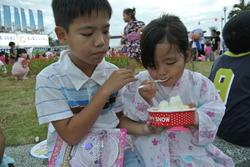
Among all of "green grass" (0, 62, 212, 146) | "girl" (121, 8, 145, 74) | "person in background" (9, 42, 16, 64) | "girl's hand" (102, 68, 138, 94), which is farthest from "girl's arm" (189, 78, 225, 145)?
"person in background" (9, 42, 16, 64)

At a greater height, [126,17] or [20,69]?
[126,17]

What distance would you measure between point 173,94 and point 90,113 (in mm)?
552

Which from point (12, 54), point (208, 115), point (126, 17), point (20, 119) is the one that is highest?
point (126, 17)

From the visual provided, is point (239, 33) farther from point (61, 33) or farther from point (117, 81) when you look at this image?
point (61, 33)

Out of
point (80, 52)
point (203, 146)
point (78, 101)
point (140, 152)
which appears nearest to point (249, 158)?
point (203, 146)

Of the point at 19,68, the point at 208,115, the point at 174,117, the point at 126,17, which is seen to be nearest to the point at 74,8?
the point at 174,117

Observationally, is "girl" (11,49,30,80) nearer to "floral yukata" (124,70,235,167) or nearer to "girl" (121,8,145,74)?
"girl" (121,8,145,74)

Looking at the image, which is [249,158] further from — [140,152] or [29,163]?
[29,163]

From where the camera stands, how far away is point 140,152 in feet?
4.76

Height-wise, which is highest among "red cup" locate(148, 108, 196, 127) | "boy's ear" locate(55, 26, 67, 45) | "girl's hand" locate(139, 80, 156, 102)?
"boy's ear" locate(55, 26, 67, 45)

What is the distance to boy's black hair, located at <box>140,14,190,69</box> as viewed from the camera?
1.30m

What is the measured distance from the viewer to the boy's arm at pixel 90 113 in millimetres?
1233

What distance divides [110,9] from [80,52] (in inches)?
12.6

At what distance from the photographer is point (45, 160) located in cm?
210
